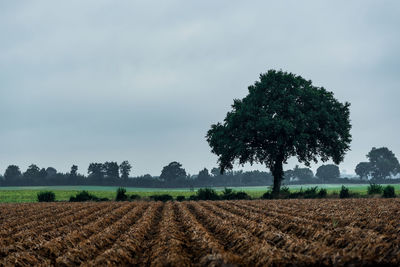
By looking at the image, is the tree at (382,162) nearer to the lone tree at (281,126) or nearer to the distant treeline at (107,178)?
the distant treeline at (107,178)

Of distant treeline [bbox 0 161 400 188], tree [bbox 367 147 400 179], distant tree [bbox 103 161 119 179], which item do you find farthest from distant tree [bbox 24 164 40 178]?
tree [bbox 367 147 400 179]

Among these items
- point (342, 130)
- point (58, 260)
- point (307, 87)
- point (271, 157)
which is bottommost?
point (58, 260)

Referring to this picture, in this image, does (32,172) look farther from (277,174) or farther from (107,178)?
(277,174)

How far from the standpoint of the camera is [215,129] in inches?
2183

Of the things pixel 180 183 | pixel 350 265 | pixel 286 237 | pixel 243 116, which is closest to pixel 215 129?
pixel 243 116

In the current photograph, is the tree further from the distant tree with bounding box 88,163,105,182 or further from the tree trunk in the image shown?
the tree trunk

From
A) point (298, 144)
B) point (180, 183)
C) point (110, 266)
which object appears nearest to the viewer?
point (110, 266)

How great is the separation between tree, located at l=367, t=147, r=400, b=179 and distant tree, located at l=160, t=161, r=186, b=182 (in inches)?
3746

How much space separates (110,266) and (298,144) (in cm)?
4180

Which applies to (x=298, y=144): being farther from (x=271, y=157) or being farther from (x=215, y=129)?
(x=215, y=129)

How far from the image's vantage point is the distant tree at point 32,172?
158 m

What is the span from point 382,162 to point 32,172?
15645 cm

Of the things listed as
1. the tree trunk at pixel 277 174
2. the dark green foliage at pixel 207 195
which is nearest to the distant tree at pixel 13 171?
the dark green foliage at pixel 207 195

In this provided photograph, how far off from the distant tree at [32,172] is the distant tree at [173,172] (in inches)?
2025
